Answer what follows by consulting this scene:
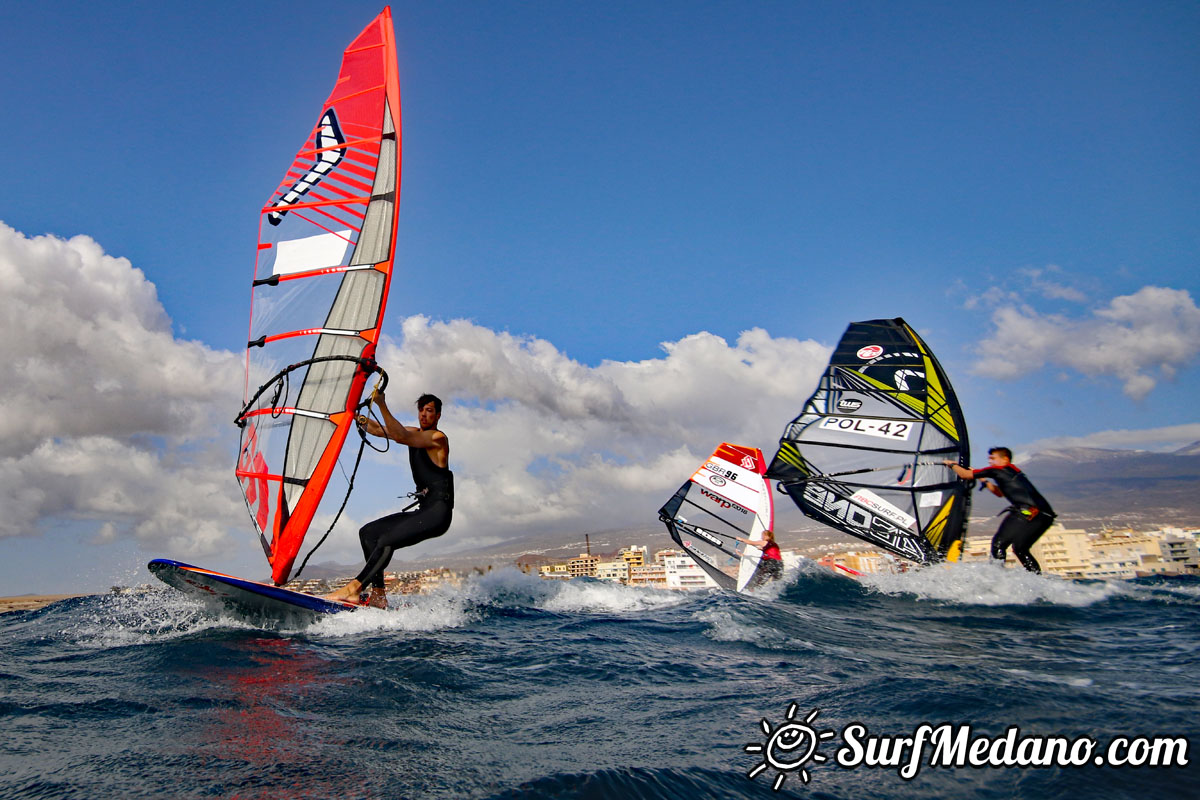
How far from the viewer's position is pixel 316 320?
729 cm

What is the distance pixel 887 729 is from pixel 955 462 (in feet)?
35.5

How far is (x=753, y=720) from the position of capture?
319 centimetres

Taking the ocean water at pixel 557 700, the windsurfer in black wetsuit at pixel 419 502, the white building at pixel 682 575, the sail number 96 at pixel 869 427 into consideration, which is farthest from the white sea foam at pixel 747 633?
the white building at pixel 682 575

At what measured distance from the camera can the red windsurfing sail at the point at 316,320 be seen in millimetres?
6953

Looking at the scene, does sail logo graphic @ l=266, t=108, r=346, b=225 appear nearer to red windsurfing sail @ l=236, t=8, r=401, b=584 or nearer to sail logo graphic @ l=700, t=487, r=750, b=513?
red windsurfing sail @ l=236, t=8, r=401, b=584

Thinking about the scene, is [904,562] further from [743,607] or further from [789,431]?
[743,607]

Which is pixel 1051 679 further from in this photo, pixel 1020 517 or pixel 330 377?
pixel 1020 517

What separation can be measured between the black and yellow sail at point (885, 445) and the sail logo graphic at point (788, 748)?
1080 centimetres

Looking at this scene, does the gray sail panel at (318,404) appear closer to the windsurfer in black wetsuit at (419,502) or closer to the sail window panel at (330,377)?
the sail window panel at (330,377)

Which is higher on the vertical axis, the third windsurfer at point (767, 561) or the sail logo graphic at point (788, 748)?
the sail logo graphic at point (788, 748)

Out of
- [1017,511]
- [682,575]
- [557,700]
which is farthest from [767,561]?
[682,575]

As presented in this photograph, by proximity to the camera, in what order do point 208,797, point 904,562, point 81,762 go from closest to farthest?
point 208,797
point 81,762
point 904,562

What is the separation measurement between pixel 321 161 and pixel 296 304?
2150 millimetres

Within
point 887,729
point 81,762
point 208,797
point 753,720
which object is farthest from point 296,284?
point 887,729
